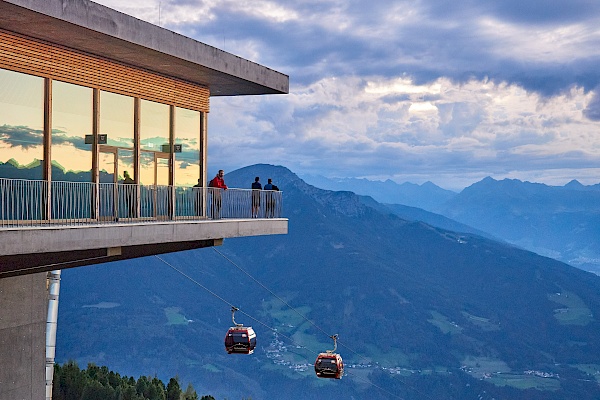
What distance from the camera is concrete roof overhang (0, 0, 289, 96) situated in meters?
19.3

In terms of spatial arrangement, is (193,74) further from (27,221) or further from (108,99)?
(27,221)

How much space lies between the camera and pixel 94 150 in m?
22.8

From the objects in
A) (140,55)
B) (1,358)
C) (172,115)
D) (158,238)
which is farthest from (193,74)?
(1,358)

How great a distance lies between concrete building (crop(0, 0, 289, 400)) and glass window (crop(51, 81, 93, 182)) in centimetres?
4

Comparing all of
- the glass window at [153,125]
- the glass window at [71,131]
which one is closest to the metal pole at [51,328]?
the glass window at [153,125]

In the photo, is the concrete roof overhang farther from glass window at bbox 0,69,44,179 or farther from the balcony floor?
the balcony floor

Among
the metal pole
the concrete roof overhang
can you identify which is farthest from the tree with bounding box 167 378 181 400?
the concrete roof overhang

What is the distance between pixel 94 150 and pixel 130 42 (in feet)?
10.1

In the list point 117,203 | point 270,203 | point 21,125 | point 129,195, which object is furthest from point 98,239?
point 270,203

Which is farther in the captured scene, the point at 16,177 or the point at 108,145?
the point at 108,145

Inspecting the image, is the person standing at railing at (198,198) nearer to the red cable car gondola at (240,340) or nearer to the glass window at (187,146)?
the glass window at (187,146)

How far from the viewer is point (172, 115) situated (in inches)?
1033

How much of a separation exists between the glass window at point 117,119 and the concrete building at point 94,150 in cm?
4

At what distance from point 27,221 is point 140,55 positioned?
592cm
